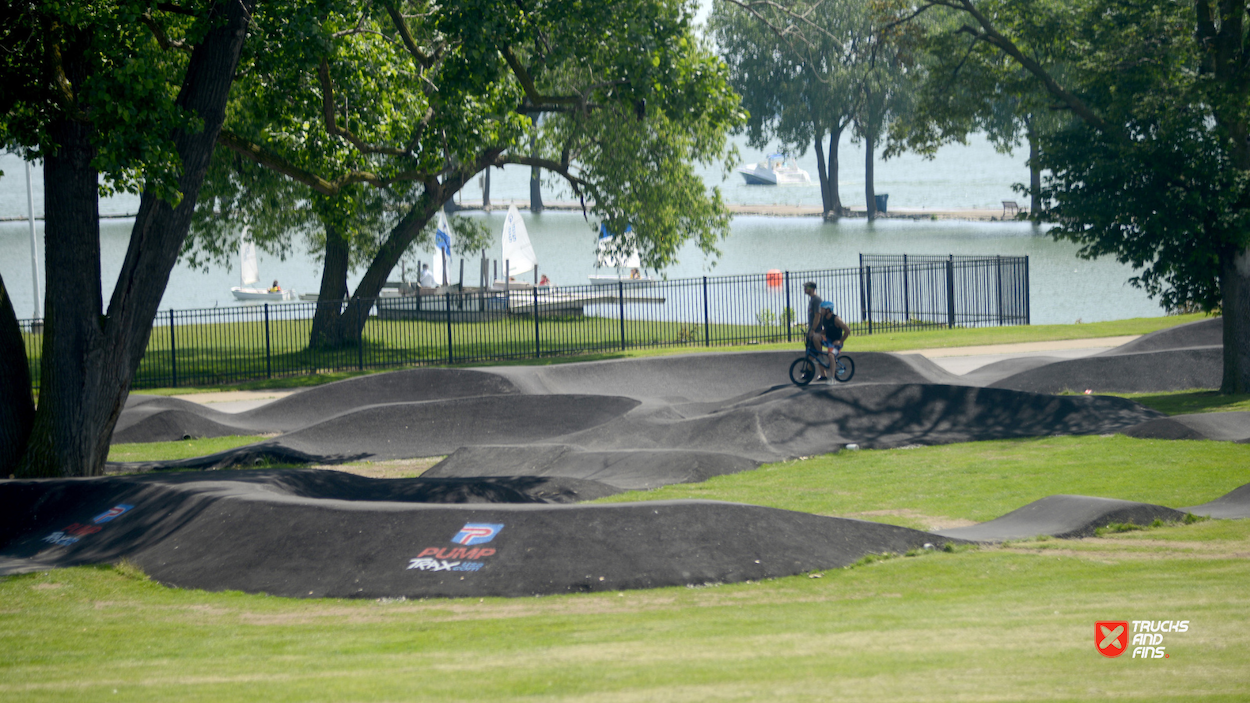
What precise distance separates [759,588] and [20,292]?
203 feet

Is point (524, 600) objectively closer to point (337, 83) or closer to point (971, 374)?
point (337, 83)

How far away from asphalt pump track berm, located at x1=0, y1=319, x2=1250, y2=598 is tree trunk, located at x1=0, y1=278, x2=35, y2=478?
194cm

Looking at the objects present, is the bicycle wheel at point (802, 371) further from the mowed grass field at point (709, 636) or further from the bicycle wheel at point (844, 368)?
the mowed grass field at point (709, 636)

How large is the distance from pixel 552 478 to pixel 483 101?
990 centimetres

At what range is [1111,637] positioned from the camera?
235 inches

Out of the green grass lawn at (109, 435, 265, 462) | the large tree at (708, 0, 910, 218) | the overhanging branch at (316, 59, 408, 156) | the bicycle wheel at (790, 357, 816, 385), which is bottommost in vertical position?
the green grass lawn at (109, 435, 265, 462)

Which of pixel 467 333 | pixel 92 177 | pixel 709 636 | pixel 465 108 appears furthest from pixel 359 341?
pixel 709 636

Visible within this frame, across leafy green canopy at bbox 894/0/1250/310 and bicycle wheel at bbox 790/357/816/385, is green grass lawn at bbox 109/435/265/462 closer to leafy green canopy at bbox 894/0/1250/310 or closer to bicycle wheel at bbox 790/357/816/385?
bicycle wheel at bbox 790/357/816/385

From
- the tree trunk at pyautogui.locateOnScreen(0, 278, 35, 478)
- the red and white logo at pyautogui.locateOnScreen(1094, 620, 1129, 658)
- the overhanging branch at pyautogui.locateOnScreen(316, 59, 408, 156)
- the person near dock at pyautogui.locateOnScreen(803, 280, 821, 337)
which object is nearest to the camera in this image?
the red and white logo at pyautogui.locateOnScreen(1094, 620, 1129, 658)

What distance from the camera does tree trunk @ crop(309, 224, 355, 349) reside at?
28.2 meters

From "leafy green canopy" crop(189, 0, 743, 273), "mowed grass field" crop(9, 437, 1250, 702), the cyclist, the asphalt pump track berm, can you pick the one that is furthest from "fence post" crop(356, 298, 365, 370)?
"mowed grass field" crop(9, 437, 1250, 702)

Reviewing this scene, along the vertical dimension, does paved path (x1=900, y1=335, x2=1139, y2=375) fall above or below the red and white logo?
above

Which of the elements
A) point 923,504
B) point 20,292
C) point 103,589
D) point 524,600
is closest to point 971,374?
point 923,504

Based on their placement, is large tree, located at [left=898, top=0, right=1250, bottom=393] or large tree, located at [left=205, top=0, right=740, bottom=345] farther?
large tree, located at [left=898, top=0, right=1250, bottom=393]
